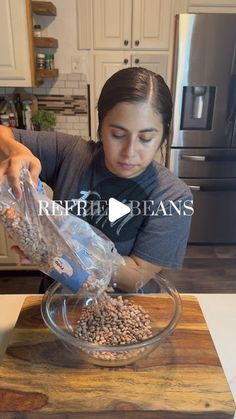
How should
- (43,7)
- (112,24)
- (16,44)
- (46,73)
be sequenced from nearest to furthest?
(16,44) < (43,7) < (46,73) < (112,24)

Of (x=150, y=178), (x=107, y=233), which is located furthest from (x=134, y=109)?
(x=107, y=233)

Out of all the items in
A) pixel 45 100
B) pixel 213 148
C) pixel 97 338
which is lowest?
pixel 213 148

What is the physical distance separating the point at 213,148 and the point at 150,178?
1662 mm

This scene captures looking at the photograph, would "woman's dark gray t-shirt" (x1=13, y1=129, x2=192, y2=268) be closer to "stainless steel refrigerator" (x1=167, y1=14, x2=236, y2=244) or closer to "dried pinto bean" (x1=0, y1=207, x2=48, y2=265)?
"dried pinto bean" (x1=0, y1=207, x2=48, y2=265)

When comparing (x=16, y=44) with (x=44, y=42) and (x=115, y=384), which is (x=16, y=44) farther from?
(x=115, y=384)

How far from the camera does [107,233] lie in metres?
0.94

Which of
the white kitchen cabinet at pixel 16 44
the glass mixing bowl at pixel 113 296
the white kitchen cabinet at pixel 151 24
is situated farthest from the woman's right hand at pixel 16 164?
the white kitchen cabinet at pixel 151 24

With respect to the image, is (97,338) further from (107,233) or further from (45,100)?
(45,100)

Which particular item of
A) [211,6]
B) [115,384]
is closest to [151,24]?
[211,6]


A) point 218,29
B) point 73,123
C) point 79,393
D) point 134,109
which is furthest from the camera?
point 73,123

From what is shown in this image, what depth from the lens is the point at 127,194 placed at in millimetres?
937

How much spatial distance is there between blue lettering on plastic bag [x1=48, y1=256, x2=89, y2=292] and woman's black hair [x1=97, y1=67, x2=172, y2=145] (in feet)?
1.33

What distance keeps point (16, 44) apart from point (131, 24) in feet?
2.72

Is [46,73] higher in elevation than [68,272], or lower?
higher
